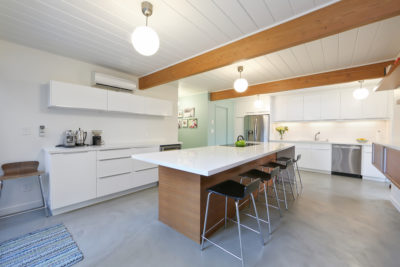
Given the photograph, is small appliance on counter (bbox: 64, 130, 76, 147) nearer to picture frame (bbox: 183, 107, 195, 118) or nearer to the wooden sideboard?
picture frame (bbox: 183, 107, 195, 118)

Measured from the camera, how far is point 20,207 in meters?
2.40

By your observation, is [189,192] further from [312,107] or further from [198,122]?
[312,107]

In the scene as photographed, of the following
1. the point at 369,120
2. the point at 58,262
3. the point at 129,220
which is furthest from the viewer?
the point at 369,120

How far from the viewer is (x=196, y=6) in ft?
5.19

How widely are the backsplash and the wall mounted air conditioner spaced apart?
14.5 feet

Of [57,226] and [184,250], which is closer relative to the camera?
[184,250]

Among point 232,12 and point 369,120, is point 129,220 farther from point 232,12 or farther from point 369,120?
point 369,120

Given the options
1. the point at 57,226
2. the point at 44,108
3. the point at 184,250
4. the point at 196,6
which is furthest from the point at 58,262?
the point at 196,6

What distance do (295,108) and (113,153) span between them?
5.03 meters

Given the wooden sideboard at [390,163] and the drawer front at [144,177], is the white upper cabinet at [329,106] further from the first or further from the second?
the drawer front at [144,177]

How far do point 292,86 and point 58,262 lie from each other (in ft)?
14.7

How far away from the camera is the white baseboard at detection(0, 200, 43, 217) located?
90.4 inches

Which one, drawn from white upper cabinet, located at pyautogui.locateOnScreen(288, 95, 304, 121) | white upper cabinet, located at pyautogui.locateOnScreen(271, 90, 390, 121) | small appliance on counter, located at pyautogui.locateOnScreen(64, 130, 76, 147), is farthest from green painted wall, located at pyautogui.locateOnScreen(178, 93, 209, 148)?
small appliance on counter, located at pyautogui.locateOnScreen(64, 130, 76, 147)

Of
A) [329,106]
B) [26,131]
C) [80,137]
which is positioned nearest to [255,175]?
[80,137]
